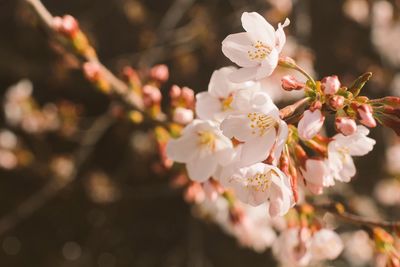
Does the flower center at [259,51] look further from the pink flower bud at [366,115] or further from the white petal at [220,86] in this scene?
the pink flower bud at [366,115]

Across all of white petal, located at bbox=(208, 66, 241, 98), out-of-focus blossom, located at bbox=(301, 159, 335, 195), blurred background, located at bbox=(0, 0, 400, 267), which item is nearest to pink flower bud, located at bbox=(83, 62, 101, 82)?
white petal, located at bbox=(208, 66, 241, 98)

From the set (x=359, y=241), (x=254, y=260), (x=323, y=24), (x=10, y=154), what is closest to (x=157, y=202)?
(x=254, y=260)

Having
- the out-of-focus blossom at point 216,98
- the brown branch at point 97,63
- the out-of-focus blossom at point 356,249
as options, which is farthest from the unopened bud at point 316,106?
the out-of-focus blossom at point 356,249

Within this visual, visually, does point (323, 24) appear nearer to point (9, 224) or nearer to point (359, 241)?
point (359, 241)

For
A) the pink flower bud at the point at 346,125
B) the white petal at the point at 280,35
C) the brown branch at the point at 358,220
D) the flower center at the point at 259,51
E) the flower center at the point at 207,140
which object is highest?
the white petal at the point at 280,35

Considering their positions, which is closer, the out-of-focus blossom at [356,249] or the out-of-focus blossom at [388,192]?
the out-of-focus blossom at [356,249]

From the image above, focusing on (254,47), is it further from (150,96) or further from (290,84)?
(150,96)

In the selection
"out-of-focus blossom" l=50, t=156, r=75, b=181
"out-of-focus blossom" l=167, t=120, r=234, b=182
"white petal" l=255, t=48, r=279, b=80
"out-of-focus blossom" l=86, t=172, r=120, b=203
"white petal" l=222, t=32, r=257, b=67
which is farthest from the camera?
"out-of-focus blossom" l=86, t=172, r=120, b=203

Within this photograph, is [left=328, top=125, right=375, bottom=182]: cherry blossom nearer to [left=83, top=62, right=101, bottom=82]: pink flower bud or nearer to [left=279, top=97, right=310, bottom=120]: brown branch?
[left=279, top=97, right=310, bottom=120]: brown branch
